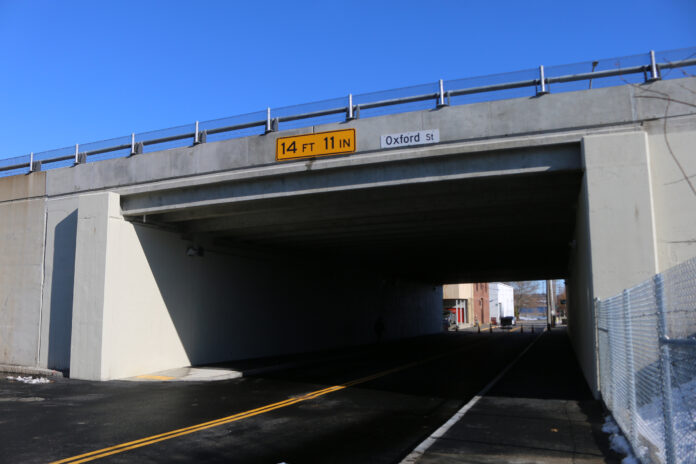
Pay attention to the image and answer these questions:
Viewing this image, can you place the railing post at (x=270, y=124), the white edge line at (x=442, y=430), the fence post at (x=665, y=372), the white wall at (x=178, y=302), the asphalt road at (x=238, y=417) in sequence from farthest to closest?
the white wall at (x=178, y=302) < the railing post at (x=270, y=124) < the asphalt road at (x=238, y=417) < the white edge line at (x=442, y=430) < the fence post at (x=665, y=372)

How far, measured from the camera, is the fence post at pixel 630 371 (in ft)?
21.8

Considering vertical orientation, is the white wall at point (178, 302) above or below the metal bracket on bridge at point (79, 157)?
below

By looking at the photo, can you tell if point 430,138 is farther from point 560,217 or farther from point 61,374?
point 61,374

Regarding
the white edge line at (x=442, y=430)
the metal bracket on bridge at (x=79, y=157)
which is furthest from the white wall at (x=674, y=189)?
the metal bracket on bridge at (x=79, y=157)

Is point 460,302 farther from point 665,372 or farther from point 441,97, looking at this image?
point 665,372

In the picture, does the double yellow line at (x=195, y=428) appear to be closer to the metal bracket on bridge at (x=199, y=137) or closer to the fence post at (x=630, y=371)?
the fence post at (x=630, y=371)

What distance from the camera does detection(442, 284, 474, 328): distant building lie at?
64.8m

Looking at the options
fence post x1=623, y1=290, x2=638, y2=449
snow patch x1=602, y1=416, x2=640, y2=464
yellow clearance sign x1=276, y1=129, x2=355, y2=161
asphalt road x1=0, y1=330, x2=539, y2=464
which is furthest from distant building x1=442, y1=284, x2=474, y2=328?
fence post x1=623, y1=290, x2=638, y2=449

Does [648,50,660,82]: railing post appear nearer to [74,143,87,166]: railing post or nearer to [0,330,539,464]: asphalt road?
[0,330,539,464]: asphalt road

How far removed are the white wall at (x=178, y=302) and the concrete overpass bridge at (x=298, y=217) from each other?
0.06 metres

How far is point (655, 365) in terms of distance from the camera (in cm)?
616

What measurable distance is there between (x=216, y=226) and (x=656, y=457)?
15309 millimetres

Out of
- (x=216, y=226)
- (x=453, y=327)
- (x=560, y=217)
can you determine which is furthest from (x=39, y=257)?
(x=453, y=327)

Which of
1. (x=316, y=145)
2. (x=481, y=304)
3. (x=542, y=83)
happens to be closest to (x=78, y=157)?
(x=316, y=145)
